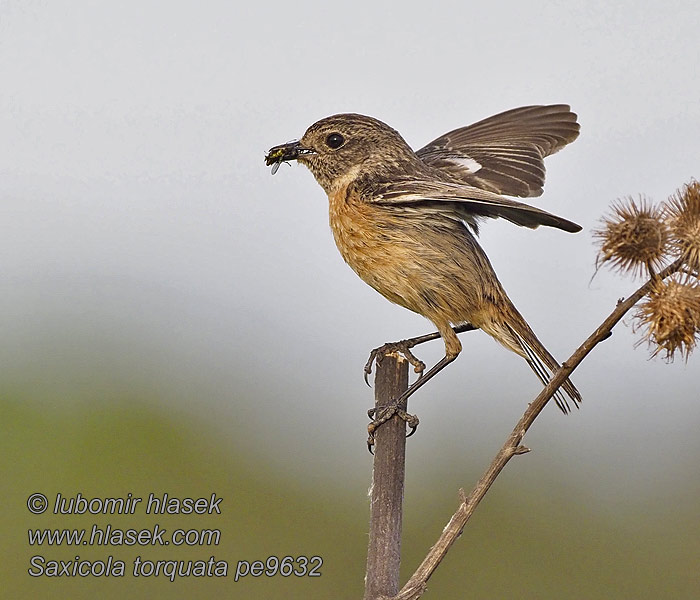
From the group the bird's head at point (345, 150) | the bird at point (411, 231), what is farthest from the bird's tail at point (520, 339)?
the bird's head at point (345, 150)

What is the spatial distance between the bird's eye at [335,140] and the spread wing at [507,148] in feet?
2.74

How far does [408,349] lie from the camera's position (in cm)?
501

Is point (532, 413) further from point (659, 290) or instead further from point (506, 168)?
point (506, 168)

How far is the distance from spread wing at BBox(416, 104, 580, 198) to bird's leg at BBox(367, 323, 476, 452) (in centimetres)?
131

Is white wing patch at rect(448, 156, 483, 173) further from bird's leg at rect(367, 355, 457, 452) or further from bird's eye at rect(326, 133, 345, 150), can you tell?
bird's leg at rect(367, 355, 457, 452)

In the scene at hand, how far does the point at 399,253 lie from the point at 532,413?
7.76 feet

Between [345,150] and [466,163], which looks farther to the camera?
[466,163]

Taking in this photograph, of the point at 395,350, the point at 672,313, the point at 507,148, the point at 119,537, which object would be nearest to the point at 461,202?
the point at 395,350

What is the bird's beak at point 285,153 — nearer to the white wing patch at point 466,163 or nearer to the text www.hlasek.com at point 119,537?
the white wing patch at point 466,163

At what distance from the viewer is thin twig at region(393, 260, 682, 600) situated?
9.36ft

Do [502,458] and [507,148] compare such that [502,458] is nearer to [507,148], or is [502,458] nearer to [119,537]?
[119,537]

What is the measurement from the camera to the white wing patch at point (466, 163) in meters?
6.64

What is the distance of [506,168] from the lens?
21.7 feet

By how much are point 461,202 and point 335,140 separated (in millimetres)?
1789
